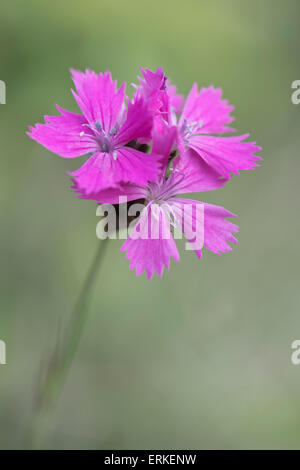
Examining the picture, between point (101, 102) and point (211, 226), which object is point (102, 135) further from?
point (211, 226)

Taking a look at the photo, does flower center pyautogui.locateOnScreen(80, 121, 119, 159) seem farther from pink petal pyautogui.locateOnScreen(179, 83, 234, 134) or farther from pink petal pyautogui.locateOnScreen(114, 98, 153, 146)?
pink petal pyautogui.locateOnScreen(179, 83, 234, 134)

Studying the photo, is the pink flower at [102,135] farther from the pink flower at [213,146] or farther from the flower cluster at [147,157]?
the pink flower at [213,146]

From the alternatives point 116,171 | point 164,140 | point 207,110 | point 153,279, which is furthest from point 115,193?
point 153,279

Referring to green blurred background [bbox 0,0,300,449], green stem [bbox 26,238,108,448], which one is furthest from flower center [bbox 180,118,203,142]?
green blurred background [bbox 0,0,300,449]

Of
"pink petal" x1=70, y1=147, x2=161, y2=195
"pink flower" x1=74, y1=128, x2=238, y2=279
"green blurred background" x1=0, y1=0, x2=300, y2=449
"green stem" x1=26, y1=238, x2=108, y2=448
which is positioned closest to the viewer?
"pink petal" x1=70, y1=147, x2=161, y2=195

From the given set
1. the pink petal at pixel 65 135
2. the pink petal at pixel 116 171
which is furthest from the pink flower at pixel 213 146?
the pink petal at pixel 65 135

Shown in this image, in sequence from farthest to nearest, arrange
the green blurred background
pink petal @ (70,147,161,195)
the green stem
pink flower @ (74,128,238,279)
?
the green blurred background → the green stem → pink flower @ (74,128,238,279) → pink petal @ (70,147,161,195)
